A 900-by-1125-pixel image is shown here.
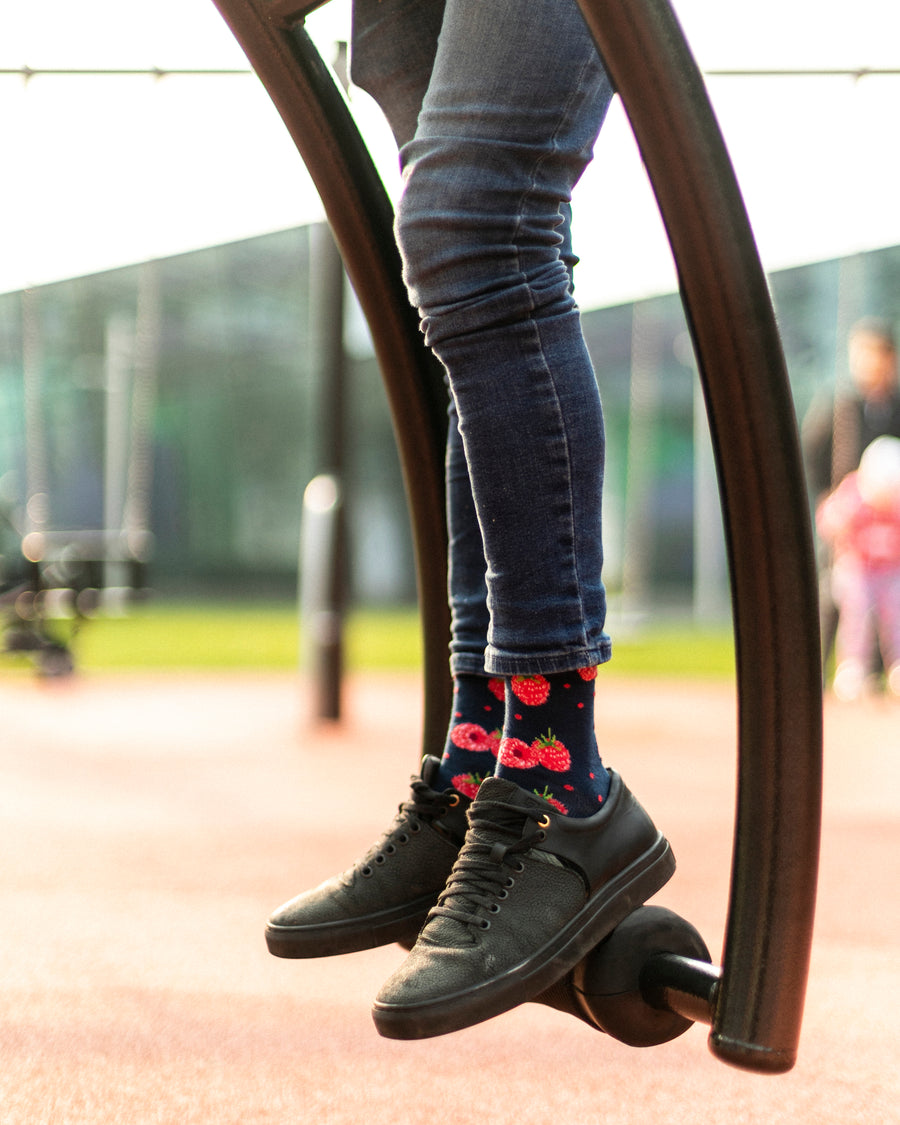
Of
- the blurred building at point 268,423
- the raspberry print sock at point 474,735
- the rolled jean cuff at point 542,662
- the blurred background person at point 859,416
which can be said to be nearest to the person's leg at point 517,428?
the rolled jean cuff at point 542,662

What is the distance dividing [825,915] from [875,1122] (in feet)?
1.82

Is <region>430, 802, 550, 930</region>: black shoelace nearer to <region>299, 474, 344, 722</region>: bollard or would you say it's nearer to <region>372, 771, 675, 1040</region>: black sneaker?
<region>372, 771, 675, 1040</region>: black sneaker

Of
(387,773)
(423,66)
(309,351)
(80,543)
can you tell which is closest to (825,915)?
(423,66)

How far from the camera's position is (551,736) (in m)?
0.67

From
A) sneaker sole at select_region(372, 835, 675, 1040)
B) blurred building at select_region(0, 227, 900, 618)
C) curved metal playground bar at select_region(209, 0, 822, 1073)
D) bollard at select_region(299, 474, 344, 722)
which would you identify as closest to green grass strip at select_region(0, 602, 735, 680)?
bollard at select_region(299, 474, 344, 722)

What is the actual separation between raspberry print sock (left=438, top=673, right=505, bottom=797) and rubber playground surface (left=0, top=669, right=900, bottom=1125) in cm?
19

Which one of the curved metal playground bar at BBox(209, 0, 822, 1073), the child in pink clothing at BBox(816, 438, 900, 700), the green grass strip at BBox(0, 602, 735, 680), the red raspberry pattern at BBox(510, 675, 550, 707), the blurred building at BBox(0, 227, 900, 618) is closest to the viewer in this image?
the curved metal playground bar at BBox(209, 0, 822, 1073)

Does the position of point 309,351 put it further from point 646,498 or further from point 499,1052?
point 499,1052

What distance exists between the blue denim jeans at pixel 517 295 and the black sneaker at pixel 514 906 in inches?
3.7

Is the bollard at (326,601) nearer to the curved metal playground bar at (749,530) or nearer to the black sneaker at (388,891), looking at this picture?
the black sneaker at (388,891)

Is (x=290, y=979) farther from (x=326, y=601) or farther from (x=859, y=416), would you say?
(x=859, y=416)

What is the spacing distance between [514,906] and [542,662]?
0.44 ft

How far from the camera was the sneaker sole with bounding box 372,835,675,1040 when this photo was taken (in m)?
0.58

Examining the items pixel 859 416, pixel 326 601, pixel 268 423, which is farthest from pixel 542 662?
pixel 268 423
